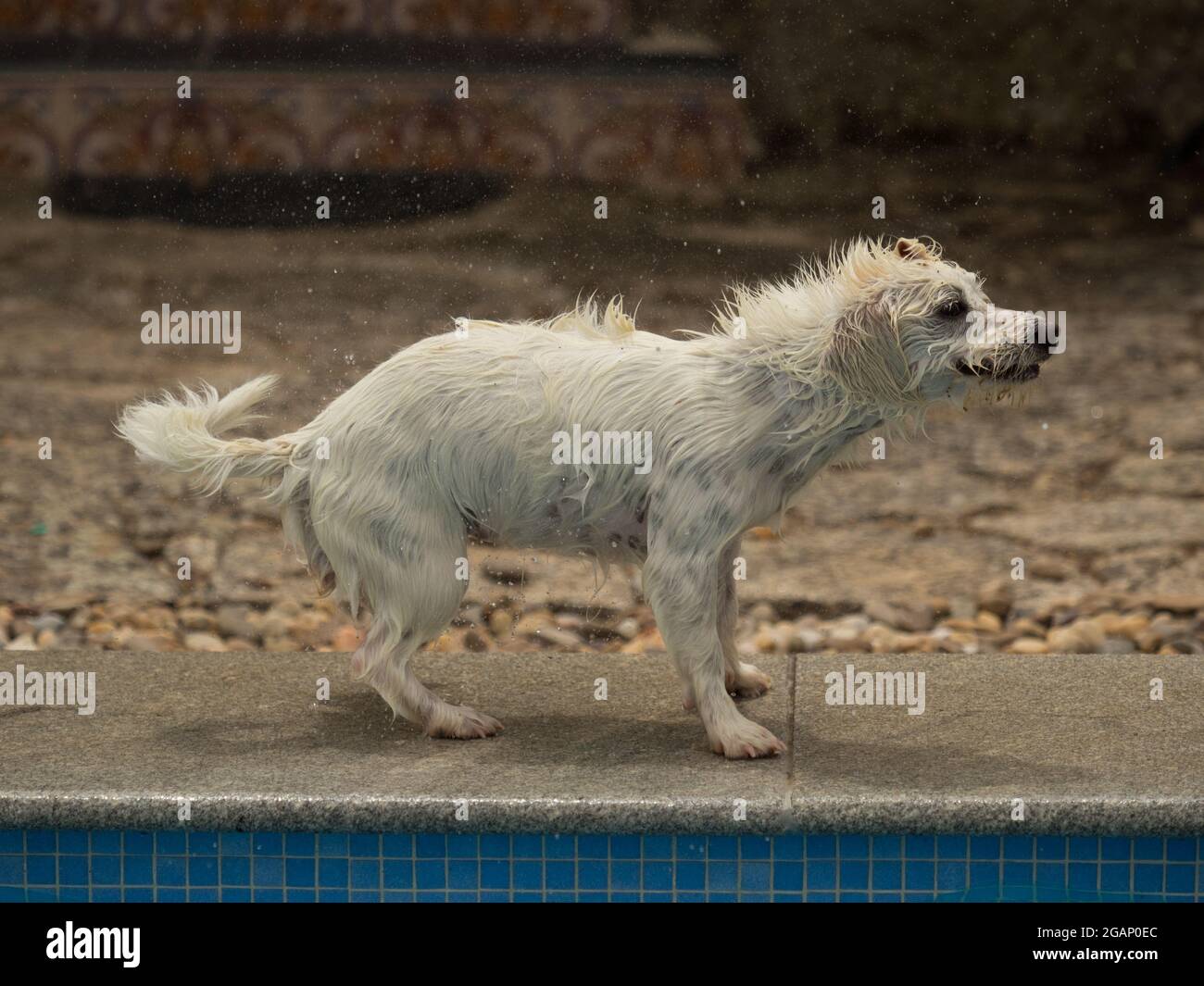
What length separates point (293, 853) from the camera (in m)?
3.64

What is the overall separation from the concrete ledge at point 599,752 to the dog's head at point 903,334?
955mm

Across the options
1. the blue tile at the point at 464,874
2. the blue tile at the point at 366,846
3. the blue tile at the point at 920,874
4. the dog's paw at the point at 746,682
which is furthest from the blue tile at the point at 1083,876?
the blue tile at the point at 366,846

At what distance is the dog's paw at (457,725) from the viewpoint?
4156mm

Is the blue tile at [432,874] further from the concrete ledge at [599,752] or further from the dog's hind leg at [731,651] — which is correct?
the dog's hind leg at [731,651]

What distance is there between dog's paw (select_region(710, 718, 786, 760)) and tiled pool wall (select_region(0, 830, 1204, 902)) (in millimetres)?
389

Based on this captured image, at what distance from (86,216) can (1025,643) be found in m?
5.53

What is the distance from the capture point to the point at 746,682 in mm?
4582

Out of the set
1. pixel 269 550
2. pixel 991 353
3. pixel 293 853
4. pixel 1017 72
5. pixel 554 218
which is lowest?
pixel 293 853

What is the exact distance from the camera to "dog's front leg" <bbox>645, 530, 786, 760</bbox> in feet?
12.6

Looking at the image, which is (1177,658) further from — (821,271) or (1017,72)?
(1017,72)

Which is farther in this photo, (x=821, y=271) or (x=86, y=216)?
(x=86, y=216)

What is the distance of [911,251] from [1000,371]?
42cm

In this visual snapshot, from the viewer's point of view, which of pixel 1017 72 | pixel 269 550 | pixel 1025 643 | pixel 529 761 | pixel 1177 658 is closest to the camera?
pixel 529 761

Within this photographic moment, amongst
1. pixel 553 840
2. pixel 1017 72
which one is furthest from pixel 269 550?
pixel 1017 72
